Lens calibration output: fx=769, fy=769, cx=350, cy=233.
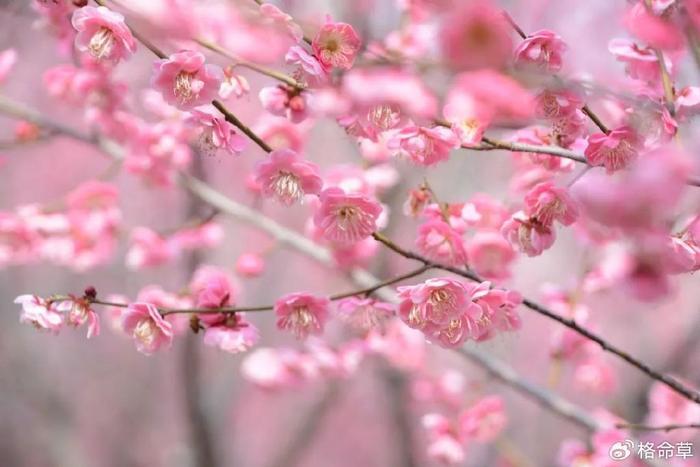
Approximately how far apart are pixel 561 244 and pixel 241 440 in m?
3.67

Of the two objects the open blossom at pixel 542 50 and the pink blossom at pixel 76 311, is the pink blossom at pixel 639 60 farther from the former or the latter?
the pink blossom at pixel 76 311

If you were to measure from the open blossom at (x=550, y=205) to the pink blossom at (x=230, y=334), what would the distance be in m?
0.45

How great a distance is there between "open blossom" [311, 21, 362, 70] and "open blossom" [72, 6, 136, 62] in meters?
0.26

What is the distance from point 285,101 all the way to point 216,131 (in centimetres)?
13

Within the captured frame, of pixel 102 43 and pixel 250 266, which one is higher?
pixel 102 43

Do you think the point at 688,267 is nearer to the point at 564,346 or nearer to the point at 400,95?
the point at 400,95

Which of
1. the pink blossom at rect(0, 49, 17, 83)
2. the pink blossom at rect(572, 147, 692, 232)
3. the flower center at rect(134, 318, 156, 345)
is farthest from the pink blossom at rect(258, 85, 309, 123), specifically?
the pink blossom at rect(0, 49, 17, 83)

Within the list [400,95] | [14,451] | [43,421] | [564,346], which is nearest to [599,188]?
[400,95]

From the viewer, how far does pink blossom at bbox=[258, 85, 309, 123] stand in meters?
1.13

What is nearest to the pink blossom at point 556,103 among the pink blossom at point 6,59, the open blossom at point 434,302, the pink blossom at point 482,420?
the open blossom at point 434,302

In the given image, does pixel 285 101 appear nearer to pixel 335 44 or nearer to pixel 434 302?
pixel 335 44

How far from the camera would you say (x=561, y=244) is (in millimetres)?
5410

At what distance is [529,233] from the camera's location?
110 cm

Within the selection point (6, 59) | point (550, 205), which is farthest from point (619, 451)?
point (6, 59)
